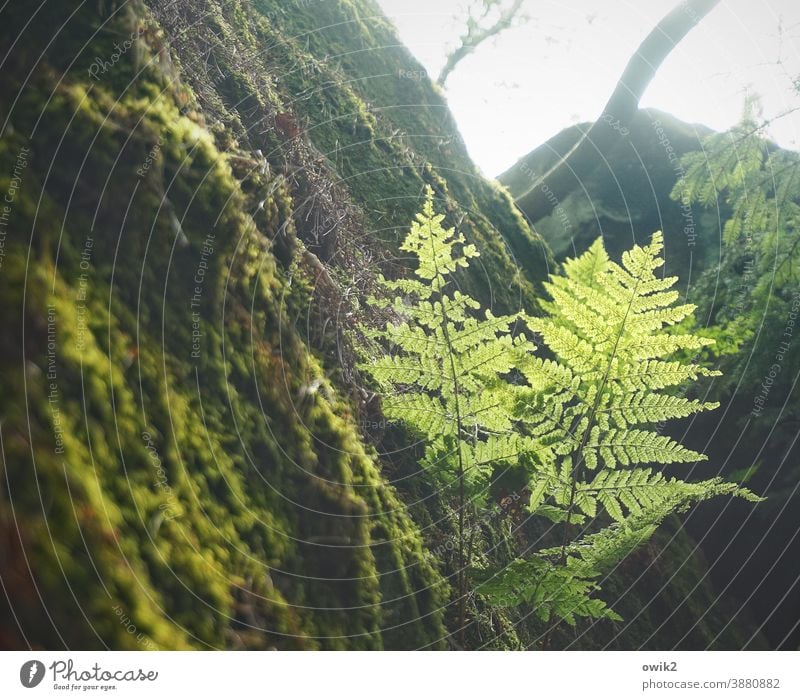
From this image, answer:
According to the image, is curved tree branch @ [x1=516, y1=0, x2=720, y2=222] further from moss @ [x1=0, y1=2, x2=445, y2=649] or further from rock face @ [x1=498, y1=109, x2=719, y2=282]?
moss @ [x1=0, y1=2, x2=445, y2=649]

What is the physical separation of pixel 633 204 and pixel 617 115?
1.54 metres

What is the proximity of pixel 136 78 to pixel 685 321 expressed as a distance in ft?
17.3

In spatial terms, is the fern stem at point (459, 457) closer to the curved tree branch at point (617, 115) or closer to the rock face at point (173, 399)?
the rock face at point (173, 399)

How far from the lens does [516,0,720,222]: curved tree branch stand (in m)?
6.48

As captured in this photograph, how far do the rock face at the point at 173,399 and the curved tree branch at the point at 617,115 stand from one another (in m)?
5.90

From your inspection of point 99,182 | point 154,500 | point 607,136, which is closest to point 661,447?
point 154,500

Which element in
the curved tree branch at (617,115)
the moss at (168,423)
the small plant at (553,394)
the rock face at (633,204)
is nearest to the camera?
the moss at (168,423)

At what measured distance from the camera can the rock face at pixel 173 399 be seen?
1.17 m

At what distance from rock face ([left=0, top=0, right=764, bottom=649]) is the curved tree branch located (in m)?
5.90

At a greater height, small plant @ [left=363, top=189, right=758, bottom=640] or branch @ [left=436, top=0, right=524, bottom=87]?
branch @ [left=436, top=0, right=524, bottom=87]
